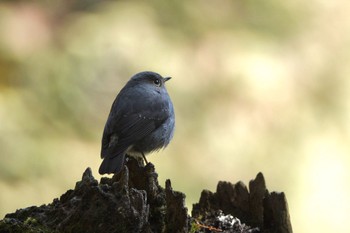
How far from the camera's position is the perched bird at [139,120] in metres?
5.22

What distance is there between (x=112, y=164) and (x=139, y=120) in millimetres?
665

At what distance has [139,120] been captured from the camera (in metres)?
5.38

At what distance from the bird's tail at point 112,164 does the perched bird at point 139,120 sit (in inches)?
3.4

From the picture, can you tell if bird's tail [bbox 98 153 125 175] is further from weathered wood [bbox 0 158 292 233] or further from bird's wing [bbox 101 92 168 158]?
weathered wood [bbox 0 158 292 233]

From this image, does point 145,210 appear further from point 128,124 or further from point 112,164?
point 128,124

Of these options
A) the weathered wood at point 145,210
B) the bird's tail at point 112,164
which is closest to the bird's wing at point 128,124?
the bird's tail at point 112,164

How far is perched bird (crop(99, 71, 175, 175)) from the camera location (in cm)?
522

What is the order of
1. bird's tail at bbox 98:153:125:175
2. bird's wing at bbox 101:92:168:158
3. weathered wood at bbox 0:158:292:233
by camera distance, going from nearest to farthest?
1. weathered wood at bbox 0:158:292:233
2. bird's tail at bbox 98:153:125:175
3. bird's wing at bbox 101:92:168:158

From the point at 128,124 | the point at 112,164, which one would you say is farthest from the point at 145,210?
the point at 128,124

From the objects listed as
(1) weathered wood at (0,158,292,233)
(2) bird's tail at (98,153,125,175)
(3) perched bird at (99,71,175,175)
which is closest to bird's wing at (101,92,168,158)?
(3) perched bird at (99,71,175,175)

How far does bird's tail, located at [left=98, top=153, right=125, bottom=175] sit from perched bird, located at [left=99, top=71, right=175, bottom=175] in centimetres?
9

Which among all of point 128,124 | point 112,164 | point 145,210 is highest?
point 128,124

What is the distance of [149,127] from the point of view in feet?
17.7

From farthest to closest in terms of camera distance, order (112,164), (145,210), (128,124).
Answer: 1. (128,124)
2. (112,164)
3. (145,210)
